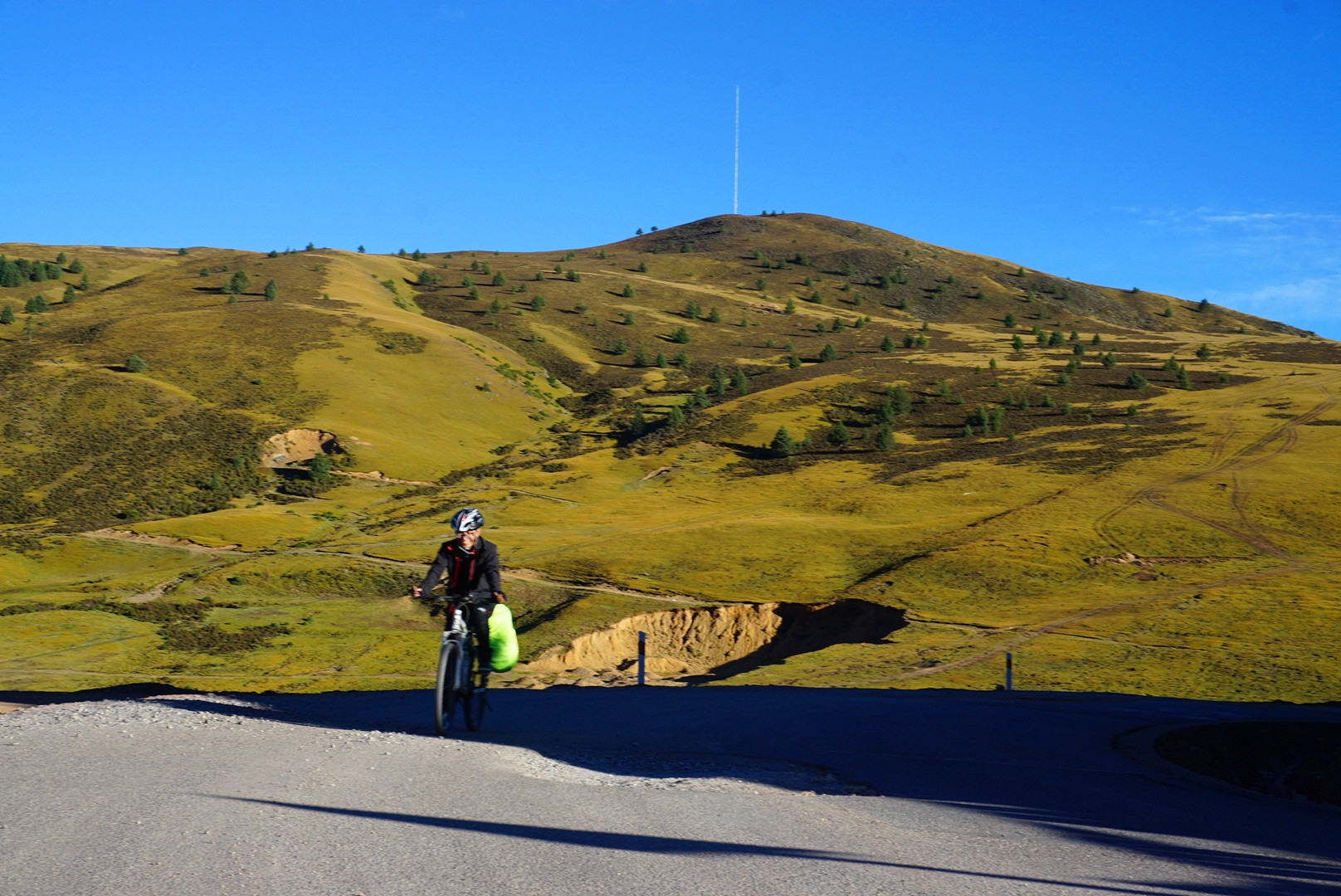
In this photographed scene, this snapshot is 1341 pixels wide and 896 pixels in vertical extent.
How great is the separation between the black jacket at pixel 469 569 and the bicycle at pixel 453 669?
0.81 ft

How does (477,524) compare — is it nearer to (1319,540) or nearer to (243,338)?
(1319,540)

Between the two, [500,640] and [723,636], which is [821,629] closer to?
[723,636]

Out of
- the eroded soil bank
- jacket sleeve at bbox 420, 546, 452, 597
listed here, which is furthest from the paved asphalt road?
the eroded soil bank

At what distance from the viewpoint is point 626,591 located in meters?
47.6

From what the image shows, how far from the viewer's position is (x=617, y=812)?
8359 millimetres

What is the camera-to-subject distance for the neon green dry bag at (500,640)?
13.1 metres

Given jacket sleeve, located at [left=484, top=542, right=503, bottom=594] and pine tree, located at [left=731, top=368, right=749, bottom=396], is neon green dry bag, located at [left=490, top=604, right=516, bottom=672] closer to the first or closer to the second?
jacket sleeve, located at [left=484, top=542, right=503, bottom=594]

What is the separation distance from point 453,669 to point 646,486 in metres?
69.2

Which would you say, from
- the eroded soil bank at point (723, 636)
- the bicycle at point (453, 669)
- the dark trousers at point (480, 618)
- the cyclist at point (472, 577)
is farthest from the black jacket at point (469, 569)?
the eroded soil bank at point (723, 636)

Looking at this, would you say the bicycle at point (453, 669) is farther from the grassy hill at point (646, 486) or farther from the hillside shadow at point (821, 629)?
the hillside shadow at point (821, 629)

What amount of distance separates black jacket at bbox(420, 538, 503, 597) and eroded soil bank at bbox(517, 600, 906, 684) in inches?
1025

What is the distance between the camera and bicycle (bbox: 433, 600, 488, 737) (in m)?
12.7

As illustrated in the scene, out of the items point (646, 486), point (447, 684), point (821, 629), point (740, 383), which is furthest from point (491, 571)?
point (740, 383)

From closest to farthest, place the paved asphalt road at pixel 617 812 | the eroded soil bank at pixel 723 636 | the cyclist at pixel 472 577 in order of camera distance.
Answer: the paved asphalt road at pixel 617 812, the cyclist at pixel 472 577, the eroded soil bank at pixel 723 636
